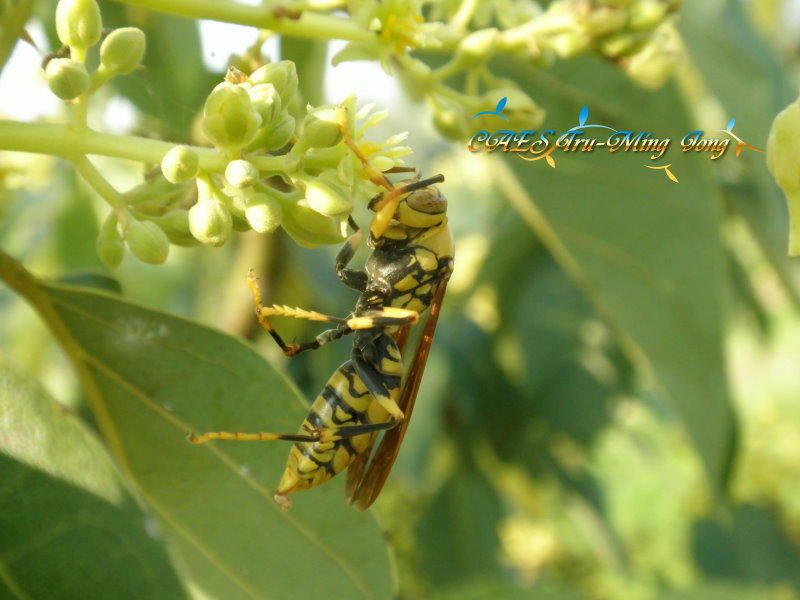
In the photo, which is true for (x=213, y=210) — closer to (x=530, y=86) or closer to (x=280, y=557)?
(x=280, y=557)

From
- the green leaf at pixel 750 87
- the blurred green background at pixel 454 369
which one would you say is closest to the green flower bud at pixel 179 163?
the blurred green background at pixel 454 369

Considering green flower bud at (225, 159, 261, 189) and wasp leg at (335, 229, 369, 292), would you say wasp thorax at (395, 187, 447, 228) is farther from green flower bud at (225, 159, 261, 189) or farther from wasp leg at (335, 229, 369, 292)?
green flower bud at (225, 159, 261, 189)

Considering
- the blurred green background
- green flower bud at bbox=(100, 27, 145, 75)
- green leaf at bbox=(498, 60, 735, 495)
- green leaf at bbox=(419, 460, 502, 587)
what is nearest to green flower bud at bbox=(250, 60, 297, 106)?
green flower bud at bbox=(100, 27, 145, 75)

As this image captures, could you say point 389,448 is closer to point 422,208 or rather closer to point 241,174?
point 422,208

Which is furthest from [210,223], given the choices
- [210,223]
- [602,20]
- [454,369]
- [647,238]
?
[454,369]

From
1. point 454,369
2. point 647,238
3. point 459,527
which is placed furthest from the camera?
point 459,527

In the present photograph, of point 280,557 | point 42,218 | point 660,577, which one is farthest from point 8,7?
point 660,577
